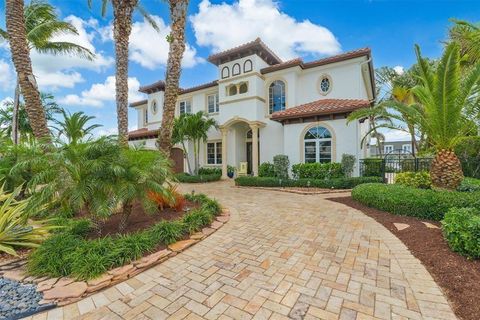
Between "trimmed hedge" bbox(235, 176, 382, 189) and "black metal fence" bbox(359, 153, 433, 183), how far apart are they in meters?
1.06

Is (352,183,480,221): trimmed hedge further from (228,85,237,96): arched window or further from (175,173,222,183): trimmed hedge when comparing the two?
(228,85,237,96): arched window

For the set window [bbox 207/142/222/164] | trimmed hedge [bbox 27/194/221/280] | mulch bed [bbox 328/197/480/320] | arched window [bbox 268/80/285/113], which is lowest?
mulch bed [bbox 328/197/480/320]

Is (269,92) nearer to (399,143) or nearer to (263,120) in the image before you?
(263,120)

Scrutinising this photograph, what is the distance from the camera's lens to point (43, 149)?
5477mm

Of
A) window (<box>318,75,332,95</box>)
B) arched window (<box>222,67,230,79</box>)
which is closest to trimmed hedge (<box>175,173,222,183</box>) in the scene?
arched window (<box>222,67,230,79</box>)

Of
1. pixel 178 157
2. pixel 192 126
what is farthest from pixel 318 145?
pixel 178 157

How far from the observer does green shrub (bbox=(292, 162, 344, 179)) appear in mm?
12260

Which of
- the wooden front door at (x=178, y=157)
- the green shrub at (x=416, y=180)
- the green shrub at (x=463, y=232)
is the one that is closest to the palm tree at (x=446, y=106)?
the green shrub at (x=416, y=180)

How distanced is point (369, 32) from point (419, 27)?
316 centimetres

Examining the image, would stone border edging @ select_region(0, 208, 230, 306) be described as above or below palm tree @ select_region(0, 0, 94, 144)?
below

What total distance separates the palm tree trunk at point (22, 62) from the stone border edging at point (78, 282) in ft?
14.0

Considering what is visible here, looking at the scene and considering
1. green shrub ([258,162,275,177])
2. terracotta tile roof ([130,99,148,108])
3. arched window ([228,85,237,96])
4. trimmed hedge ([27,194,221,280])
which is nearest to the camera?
trimmed hedge ([27,194,221,280])

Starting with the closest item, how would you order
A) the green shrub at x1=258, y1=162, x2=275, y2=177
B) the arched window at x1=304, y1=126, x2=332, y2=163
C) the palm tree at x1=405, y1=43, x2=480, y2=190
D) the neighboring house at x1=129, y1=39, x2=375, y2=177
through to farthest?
the palm tree at x1=405, y1=43, x2=480, y2=190, the neighboring house at x1=129, y1=39, x2=375, y2=177, the arched window at x1=304, y1=126, x2=332, y2=163, the green shrub at x1=258, y1=162, x2=275, y2=177

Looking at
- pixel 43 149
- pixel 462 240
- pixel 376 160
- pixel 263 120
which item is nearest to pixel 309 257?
pixel 462 240
